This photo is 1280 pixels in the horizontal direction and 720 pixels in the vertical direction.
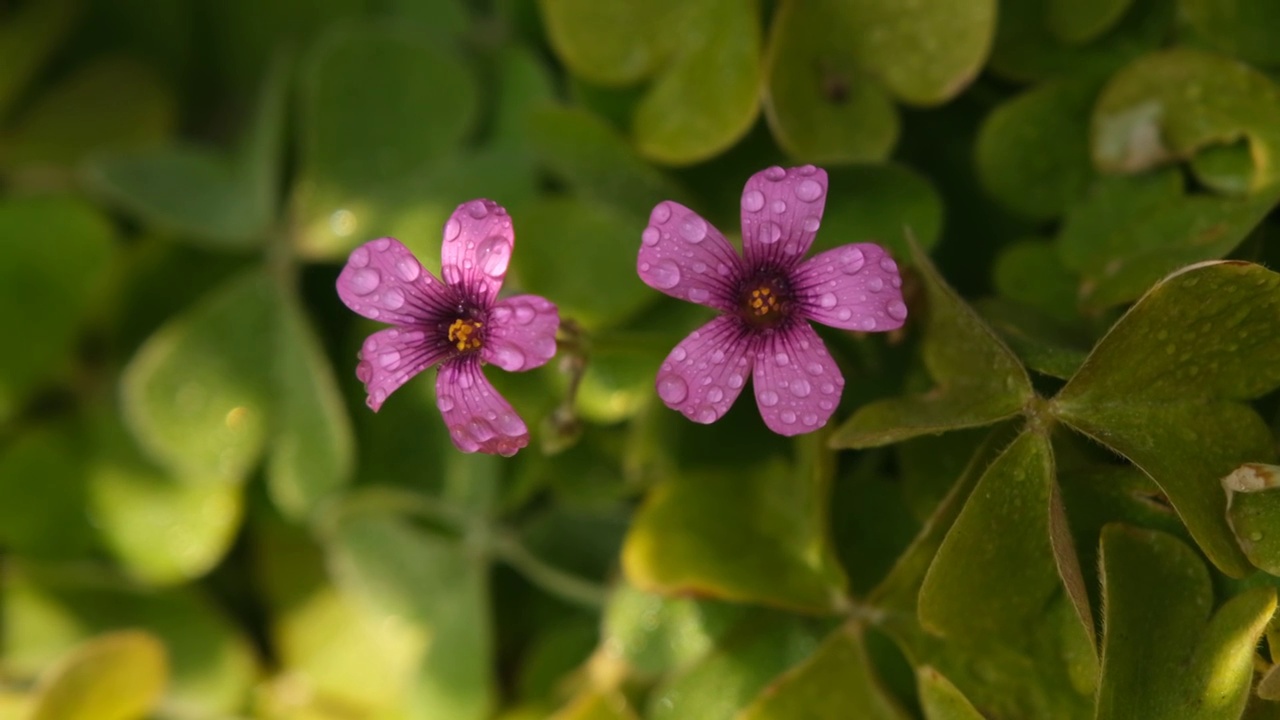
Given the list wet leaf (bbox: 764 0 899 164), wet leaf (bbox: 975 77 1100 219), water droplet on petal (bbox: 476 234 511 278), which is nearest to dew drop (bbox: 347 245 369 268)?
water droplet on petal (bbox: 476 234 511 278)

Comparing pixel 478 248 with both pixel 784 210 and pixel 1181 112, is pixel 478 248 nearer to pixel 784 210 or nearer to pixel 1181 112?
pixel 784 210

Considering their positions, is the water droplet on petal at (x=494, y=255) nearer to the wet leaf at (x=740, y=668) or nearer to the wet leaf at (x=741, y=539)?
the wet leaf at (x=741, y=539)

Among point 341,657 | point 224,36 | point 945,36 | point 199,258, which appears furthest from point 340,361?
point 945,36

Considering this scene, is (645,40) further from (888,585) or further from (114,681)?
(114,681)

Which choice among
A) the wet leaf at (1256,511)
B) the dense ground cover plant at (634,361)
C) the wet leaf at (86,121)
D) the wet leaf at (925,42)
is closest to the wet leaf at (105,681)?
the dense ground cover plant at (634,361)

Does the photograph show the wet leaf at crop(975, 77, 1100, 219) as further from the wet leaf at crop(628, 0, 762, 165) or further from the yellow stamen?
the yellow stamen
